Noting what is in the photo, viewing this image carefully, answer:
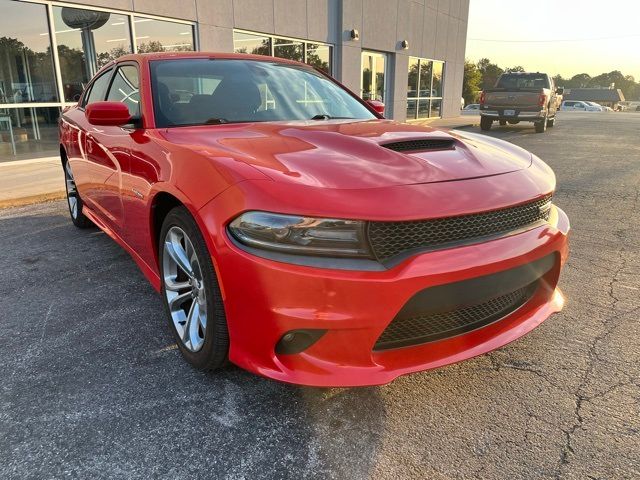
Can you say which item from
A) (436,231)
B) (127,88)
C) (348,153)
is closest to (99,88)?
(127,88)

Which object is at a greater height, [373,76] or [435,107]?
[373,76]

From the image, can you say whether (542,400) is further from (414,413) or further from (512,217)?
(512,217)

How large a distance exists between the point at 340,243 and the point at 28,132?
938cm

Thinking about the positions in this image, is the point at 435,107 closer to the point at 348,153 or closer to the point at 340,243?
the point at 348,153

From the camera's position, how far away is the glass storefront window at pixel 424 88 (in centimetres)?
2069

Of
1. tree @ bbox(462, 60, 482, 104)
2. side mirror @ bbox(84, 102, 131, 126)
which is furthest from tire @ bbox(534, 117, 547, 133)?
tree @ bbox(462, 60, 482, 104)

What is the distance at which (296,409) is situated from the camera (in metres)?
2.15

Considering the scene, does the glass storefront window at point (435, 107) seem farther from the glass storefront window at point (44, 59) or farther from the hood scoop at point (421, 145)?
the hood scoop at point (421, 145)

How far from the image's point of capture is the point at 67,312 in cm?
314

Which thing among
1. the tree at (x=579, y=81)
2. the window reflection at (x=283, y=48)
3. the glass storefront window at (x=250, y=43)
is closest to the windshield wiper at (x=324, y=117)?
the window reflection at (x=283, y=48)

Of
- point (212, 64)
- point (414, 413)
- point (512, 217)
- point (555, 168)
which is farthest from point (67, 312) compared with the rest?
point (555, 168)

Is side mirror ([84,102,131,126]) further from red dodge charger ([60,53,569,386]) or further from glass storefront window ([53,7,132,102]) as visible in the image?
glass storefront window ([53,7,132,102])

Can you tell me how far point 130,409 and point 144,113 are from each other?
171 centimetres

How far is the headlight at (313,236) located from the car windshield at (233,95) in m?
1.34
